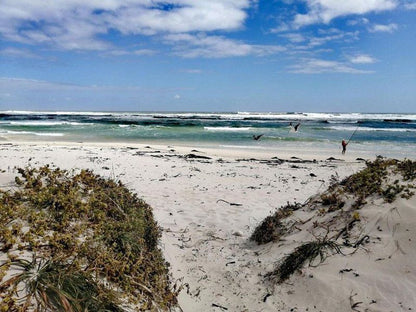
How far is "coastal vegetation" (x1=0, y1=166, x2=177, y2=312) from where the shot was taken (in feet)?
9.02

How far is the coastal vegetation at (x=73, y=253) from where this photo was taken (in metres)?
2.75

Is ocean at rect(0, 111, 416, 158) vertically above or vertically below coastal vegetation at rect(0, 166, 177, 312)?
below

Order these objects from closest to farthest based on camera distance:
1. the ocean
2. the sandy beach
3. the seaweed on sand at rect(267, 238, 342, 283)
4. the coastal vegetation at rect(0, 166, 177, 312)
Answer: the coastal vegetation at rect(0, 166, 177, 312) < the sandy beach < the seaweed on sand at rect(267, 238, 342, 283) < the ocean

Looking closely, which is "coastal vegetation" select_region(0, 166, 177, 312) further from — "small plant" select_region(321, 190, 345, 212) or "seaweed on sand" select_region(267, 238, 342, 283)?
"small plant" select_region(321, 190, 345, 212)

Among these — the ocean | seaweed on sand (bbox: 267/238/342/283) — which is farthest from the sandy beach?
the ocean

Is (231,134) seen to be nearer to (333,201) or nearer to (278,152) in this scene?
(278,152)

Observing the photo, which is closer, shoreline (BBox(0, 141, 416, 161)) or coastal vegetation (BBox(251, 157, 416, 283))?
coastal vegetation (BBox(251, 157, 416, 283))

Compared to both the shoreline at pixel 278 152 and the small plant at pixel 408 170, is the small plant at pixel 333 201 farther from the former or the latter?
the shoreline at pixel 278 152

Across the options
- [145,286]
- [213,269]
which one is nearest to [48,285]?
[145,286]

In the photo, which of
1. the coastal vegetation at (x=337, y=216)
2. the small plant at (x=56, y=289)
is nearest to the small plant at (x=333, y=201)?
the coastal vegetation at (x=337, y=216)

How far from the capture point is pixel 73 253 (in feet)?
10.7

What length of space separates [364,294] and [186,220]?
4146 mm

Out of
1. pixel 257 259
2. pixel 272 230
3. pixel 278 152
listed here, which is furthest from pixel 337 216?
pixel 278 152

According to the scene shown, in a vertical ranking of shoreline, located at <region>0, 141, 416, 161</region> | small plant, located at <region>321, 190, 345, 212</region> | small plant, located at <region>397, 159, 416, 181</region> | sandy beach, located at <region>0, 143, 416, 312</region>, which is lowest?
shoreline, located at <region>0, 141, 416, 161</region>
